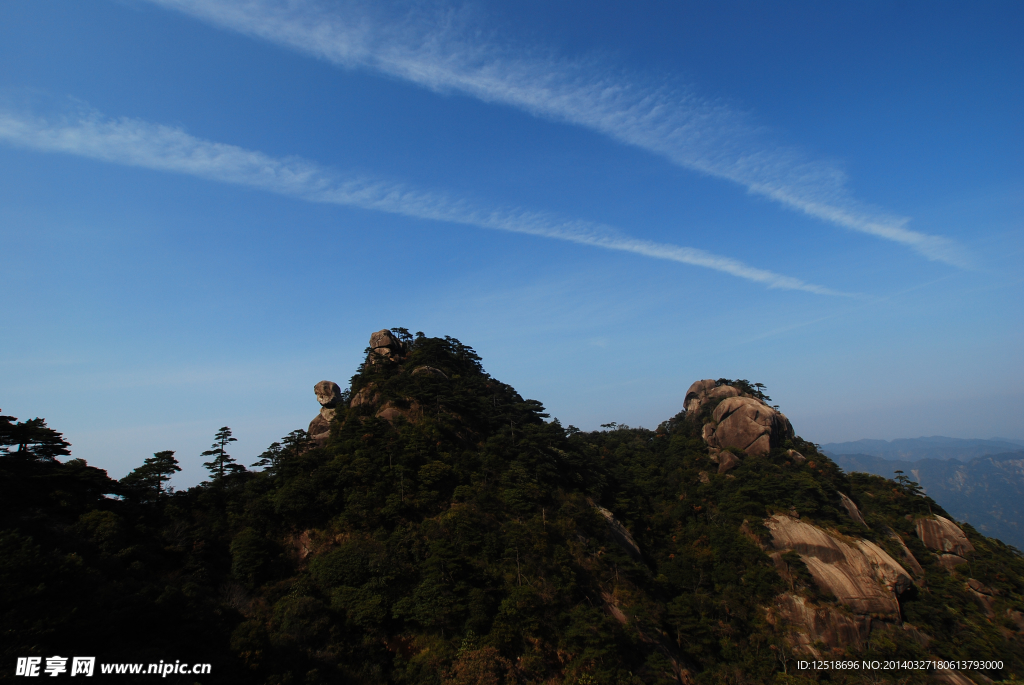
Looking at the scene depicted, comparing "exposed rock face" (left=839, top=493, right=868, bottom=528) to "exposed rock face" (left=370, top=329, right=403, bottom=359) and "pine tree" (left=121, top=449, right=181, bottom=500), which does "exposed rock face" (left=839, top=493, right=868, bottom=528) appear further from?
"pine tree" (left=121, top=449, right=181, bottom=500)

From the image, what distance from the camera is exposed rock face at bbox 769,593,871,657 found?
35.1 m

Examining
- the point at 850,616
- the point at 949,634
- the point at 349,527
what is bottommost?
the point at 949,634

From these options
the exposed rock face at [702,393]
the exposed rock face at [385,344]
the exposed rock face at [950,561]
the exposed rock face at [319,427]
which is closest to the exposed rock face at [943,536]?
the exposed rock face at [950,561]

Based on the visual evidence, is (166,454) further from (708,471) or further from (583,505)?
(708,471)

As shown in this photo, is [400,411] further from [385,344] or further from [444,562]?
[444,562]

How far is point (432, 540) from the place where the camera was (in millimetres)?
30484

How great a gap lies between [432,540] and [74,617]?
1792 cm

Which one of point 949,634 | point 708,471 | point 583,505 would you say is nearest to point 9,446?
point 583,505

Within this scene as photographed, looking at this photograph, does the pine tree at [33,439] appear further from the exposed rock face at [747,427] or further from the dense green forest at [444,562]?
the exposed rock face at [747,427]

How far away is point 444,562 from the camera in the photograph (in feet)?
94.1

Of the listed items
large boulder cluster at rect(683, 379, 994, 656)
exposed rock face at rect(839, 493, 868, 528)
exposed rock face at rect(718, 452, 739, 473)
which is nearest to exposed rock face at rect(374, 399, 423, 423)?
large boulder cluster at rect(683, 379, 994, 656)

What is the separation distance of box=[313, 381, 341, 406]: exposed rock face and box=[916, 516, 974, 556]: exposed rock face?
2557 inches

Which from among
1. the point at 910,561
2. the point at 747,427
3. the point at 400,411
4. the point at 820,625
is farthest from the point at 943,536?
the point at 400,411

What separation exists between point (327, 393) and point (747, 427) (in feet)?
166
